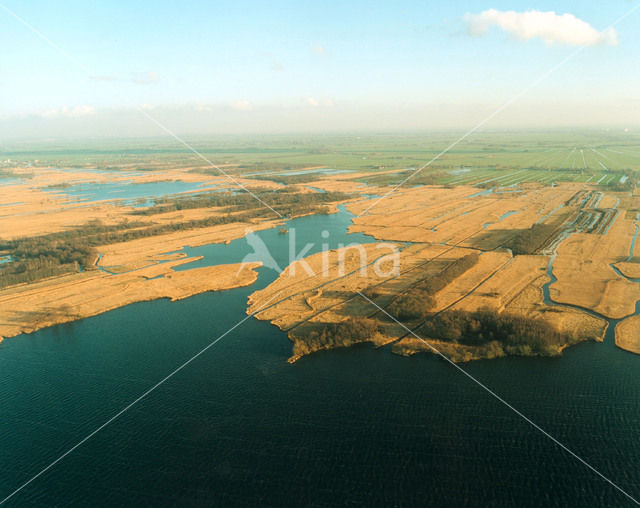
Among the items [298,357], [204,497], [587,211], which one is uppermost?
[587,211]

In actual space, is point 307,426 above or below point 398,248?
below

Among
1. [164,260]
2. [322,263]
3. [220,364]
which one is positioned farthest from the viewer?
[164,260]

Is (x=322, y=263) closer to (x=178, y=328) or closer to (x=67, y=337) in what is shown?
(x=178, y=328)

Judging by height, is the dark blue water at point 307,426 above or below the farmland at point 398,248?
below

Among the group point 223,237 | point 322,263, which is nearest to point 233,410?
point 322,263

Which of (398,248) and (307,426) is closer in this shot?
(307,426)

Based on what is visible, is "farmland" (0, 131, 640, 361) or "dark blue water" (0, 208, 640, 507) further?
"farmland" (0, 131, 640, 361)

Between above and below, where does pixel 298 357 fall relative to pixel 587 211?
below

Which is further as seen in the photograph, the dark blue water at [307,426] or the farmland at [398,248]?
the farmland at [398,248]
